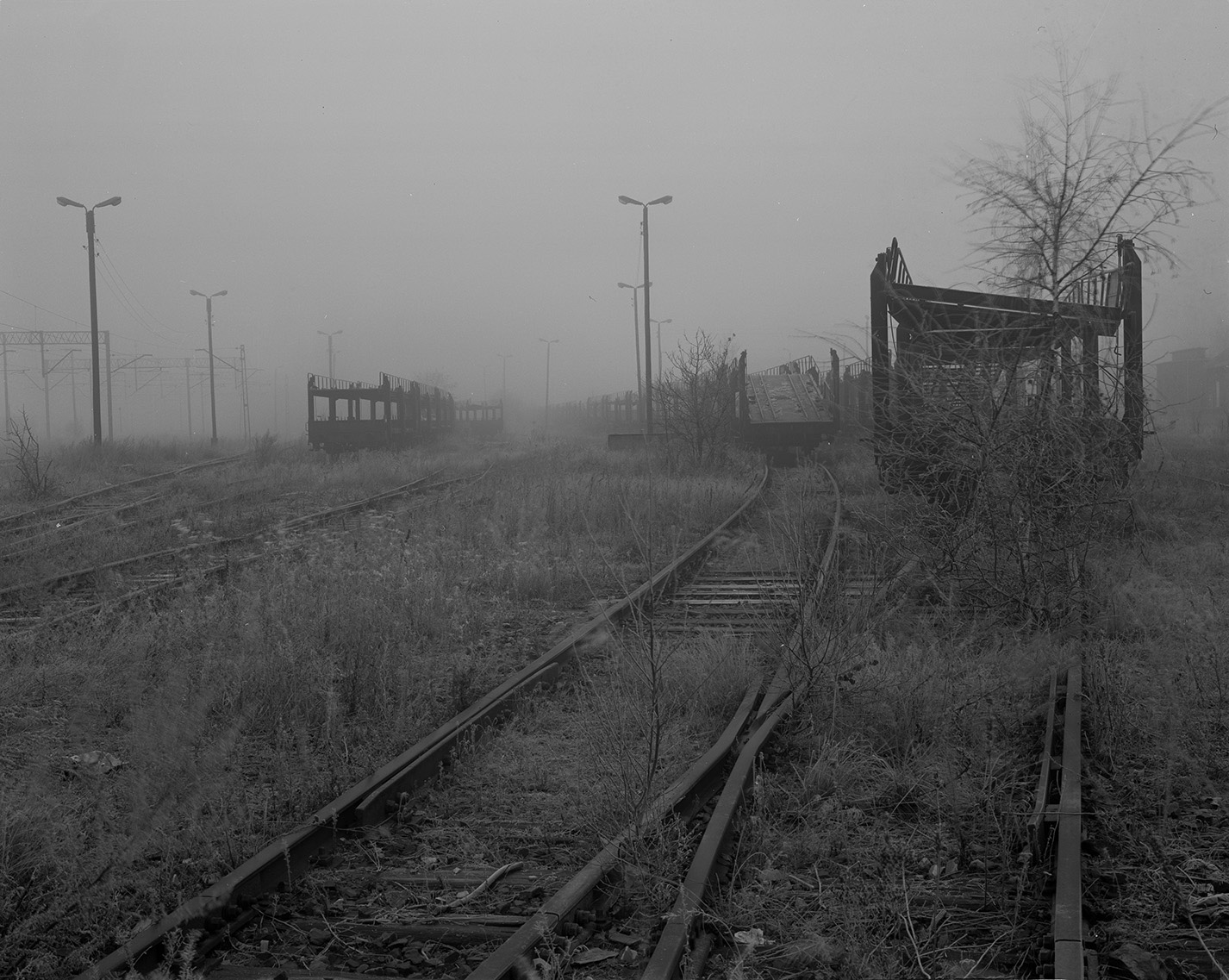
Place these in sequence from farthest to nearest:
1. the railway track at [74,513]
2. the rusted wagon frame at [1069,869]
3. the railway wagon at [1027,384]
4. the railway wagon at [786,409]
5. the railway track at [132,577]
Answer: the railway wagon at [786,409]
the railway track at [74,513]
the railway track at [132,577]
the railway wagon at [1027,384]
the rusted wagon frame at [1069,869]

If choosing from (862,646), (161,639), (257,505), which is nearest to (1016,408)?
(862,646)

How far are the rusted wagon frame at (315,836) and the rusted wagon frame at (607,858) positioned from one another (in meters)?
0.76

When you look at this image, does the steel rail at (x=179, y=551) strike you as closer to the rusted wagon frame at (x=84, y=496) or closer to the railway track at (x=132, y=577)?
the railway track at (x=132, y=577)

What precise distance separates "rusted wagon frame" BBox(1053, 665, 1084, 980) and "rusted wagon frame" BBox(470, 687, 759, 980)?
1.29 m

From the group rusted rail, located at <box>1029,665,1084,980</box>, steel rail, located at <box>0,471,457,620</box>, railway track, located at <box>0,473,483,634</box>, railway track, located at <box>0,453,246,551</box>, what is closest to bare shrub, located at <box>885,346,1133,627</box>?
rusted rail, located at <box>1029,665,1084,980</box>

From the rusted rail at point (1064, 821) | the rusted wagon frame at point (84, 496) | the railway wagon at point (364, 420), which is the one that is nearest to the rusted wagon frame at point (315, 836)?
the rusted rail at point (1064, 821)

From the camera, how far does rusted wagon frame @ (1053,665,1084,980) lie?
8.48ft

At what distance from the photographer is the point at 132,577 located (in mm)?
9133

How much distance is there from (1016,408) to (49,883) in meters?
6.53

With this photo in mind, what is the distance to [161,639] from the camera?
6258 millimetres

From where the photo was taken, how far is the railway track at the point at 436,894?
283cm

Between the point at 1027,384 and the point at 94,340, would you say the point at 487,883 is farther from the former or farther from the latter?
the point at 94,340

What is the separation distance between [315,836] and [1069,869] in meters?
2.57

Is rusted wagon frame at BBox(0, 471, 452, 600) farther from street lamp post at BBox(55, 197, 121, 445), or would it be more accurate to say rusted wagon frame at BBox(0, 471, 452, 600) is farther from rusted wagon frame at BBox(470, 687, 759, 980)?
street lamp post at BBox(55, 197, 121, 445)
